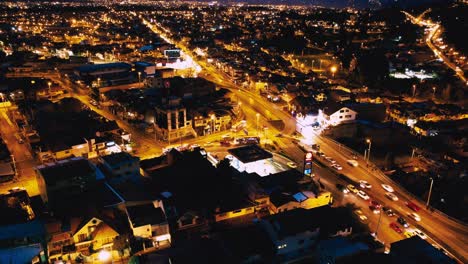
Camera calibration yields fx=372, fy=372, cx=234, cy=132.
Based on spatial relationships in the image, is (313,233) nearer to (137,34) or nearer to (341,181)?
(341,181)

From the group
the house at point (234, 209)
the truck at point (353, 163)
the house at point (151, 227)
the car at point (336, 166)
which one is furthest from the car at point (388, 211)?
the house at point (151, 227)

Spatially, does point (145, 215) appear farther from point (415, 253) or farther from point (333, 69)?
point (333, 69)

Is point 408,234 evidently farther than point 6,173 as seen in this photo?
No

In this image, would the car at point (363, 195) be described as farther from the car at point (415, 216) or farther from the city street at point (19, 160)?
the city street at point (19, 160)

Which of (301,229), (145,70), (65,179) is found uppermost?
(65,179)

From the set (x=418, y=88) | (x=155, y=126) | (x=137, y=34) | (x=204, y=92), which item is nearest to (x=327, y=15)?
(x=137, y=34)

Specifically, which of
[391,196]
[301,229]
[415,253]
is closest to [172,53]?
[391,196]
